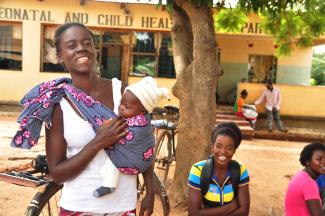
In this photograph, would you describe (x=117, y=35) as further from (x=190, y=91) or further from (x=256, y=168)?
(x=190, y=91)

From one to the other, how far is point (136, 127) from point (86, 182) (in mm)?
307

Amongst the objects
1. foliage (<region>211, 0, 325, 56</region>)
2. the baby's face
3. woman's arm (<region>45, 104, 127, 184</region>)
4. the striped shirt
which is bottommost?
the striped shirt

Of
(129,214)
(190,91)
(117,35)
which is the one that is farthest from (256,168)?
(117,35)

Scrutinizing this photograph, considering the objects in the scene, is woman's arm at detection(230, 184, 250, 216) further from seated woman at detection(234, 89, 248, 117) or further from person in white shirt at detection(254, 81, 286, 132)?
person in white shirt at detection(254, 81, 286, 132)

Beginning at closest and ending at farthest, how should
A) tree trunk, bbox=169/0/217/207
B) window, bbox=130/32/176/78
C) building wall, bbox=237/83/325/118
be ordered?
tree trunk, bbox=169/0/217/207 < building wall, bbox=237/83/325/118 < window, bbox=130/32/176/78

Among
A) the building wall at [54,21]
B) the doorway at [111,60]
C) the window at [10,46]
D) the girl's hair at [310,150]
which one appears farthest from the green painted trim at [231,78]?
the girl's hair at [310,150]

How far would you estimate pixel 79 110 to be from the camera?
63.7 inches

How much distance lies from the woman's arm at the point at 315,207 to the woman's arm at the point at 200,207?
526 millimetres

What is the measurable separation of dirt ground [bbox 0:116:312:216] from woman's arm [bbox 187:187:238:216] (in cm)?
211

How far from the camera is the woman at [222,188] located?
255 cm

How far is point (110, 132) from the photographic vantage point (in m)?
1.59

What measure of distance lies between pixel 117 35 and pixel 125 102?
1233 cm

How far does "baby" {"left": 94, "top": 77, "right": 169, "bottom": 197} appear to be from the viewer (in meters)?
1.64

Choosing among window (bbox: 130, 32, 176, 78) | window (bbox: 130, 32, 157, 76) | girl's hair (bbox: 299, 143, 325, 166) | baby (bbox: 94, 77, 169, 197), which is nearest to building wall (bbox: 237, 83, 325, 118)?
window (bbox: 130, 32, 176, 78)
